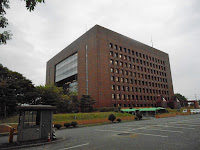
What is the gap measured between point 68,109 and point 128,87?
27.3 metres

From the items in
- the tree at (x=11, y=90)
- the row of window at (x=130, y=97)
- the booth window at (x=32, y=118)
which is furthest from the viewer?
the row of window at (x=130, y=97)

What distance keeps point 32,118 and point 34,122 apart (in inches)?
15.8

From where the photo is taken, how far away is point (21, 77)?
42.0m

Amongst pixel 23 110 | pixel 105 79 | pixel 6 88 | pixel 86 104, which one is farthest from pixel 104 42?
pixel 23 110

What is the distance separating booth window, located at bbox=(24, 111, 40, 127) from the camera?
1220 centimetres

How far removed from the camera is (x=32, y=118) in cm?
1256

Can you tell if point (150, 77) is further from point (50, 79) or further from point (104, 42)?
point (50, 79)

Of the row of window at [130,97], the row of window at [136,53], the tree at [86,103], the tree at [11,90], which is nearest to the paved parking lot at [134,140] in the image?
the tree at [11,90]

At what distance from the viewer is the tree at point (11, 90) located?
1264 inches

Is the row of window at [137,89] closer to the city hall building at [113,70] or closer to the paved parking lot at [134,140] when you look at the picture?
the city hall building at [113,70]

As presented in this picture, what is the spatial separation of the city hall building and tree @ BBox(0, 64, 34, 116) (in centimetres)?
1970

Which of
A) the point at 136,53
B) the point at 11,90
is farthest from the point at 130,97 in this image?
the point at 11,90

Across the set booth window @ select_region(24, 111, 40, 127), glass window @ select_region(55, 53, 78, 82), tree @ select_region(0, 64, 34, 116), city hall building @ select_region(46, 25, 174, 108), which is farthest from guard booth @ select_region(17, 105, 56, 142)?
glass window @ select_region(55, 53, 78, 82)

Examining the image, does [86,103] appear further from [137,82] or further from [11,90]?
[137,82]
